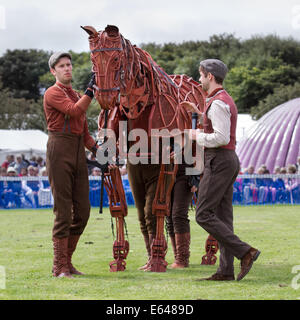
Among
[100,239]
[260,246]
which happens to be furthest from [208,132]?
[100,239]

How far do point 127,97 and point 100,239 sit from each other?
4.71 metres

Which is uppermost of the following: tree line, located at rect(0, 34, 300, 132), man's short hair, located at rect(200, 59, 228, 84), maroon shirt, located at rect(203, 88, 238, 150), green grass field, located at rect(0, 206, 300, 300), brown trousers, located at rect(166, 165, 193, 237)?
tree line, located at rect(0, 34, 300, 132)

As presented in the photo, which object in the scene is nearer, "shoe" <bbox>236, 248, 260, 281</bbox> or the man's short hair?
"shoe" <bbox>236, 248, 260, 281</bbox>

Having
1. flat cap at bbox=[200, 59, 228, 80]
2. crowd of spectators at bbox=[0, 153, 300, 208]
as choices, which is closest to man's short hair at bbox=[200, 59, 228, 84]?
flat cap at bbox=[200, 59, 228, 80]

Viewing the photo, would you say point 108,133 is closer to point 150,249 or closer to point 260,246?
point 150,249

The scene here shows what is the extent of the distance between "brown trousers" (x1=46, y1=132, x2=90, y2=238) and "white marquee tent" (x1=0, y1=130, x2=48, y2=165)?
22789 millimetres

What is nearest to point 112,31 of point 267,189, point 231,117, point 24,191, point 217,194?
point 231,117

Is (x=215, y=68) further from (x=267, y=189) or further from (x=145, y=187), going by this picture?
(x=267, y=189)

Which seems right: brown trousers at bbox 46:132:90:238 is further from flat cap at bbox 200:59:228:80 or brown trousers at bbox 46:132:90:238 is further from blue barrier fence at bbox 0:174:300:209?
blue barrier fence at bbox 0:174:300:209

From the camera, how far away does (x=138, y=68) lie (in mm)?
7430

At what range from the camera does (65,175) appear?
7.14m

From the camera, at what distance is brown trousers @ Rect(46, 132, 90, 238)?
23.3 feet

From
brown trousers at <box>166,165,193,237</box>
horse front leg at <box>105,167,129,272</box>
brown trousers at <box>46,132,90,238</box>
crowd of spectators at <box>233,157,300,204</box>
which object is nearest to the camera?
brown trousers at <box>46,132,90,238</box>

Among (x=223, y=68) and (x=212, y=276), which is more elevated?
(x=223, y=68)
